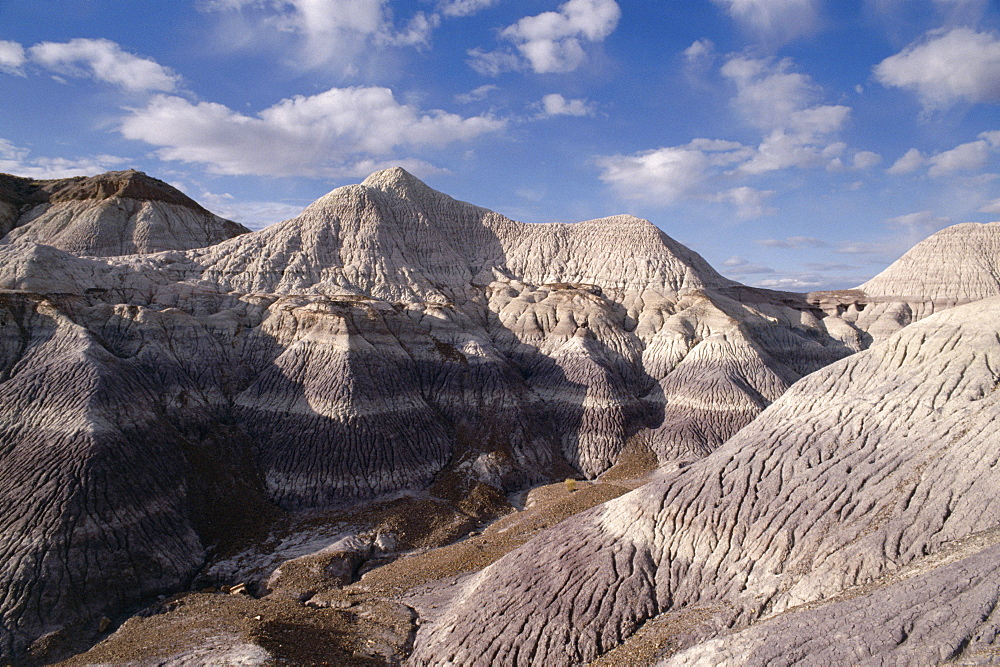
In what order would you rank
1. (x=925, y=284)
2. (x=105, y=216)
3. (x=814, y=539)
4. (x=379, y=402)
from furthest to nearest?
1. (x=925, y=284)
2. (x=105, y=216)
3. (x=379, y=402)
4. (x=814, y=539)

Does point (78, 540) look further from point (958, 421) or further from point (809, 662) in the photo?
point (958, 421)

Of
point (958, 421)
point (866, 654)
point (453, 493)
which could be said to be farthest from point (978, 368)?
point (453, 493)

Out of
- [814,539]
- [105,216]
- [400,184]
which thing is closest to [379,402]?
[814,539]

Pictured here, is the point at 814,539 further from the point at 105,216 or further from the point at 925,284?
the point at 105,216

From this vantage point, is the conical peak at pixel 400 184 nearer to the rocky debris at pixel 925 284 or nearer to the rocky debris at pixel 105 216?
the rocky debris at pixel 105 216

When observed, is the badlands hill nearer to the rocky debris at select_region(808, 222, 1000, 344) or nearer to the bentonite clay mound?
the bentonite clay mound

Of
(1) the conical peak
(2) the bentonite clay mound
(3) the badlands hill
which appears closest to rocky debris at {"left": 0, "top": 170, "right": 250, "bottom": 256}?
(3) the badlands hill
